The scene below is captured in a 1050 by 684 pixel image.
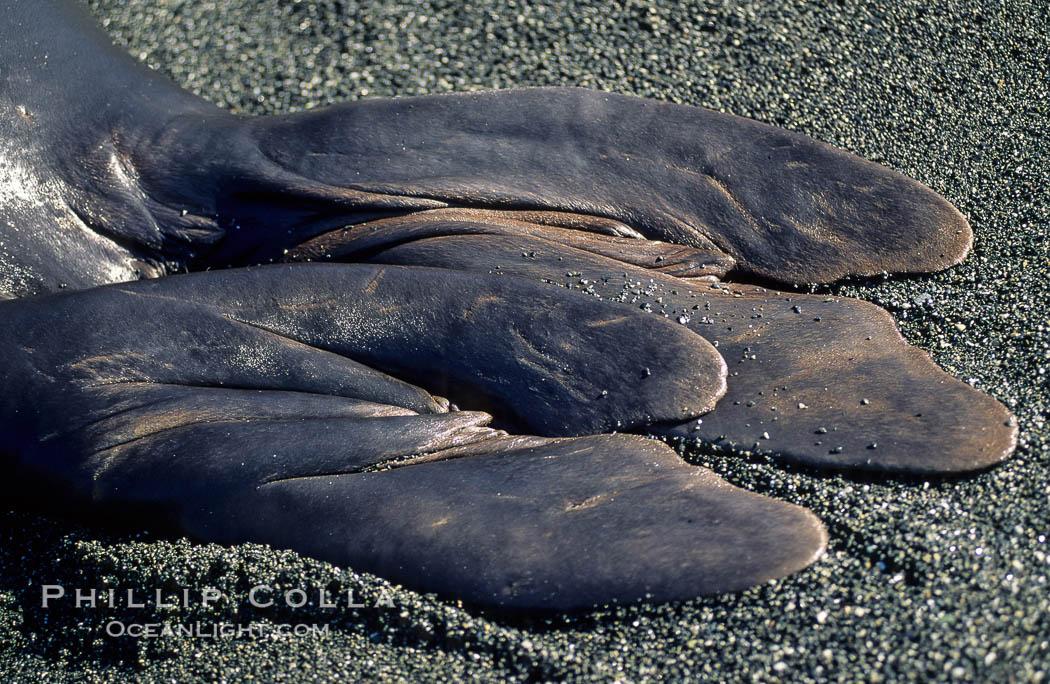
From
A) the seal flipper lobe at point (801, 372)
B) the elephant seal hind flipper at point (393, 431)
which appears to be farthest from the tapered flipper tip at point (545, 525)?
the seal flipper lobe at point (801, 372)

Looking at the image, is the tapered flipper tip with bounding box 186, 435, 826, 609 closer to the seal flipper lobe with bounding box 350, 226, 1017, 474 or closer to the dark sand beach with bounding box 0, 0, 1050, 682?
the dark sand beach with bounding box 0, 0, 1050, 682

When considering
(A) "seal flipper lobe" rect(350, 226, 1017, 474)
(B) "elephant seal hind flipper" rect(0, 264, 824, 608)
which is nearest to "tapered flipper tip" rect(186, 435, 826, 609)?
(B) "elephant seal hind flipper" rect(0, 264, 824, 608)

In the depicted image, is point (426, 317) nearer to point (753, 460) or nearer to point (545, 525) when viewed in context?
point (545, 525)

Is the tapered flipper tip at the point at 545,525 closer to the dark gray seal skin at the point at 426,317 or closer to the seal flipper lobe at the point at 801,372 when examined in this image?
the dark gray seal skin at the point at 426,317

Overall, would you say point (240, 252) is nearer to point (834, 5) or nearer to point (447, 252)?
point (447, 252)

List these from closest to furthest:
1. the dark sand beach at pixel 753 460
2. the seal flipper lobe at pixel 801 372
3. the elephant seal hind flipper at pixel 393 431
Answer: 1. the dark sand beach at pixel 753 460
2. the elephant seal hind flipper at pixel 393 431
3. the seal flipper lobe at pixel 801 372

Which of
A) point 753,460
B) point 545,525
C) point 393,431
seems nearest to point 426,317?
point 393,431
